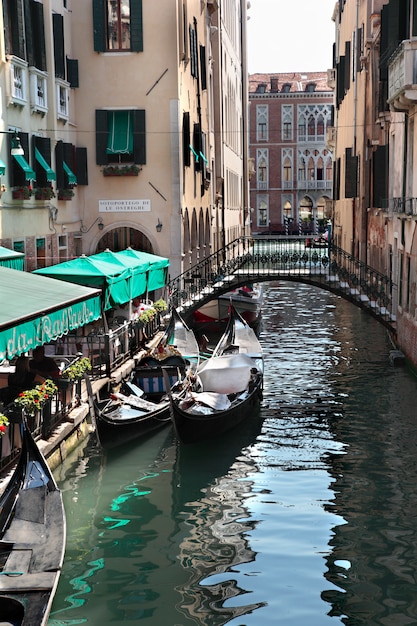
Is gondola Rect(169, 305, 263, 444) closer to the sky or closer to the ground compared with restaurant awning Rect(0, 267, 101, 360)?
closer to the ground

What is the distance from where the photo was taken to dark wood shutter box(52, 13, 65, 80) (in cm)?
2033

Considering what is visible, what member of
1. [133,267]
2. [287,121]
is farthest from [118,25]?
[287,121]

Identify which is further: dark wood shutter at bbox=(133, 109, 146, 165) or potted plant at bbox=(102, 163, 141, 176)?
potted plant at bbox=(102, 163, 141, 176)

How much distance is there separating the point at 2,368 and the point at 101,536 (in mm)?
3100

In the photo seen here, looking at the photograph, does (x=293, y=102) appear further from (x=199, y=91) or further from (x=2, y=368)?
(x=2, y=368)

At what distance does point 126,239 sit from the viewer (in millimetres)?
23312

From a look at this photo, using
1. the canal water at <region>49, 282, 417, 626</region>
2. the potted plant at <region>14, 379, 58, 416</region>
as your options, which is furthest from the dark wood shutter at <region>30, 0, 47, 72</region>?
the potted plant at <region>14, 379, 58, 416</region>

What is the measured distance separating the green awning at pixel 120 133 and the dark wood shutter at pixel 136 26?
5.12ft

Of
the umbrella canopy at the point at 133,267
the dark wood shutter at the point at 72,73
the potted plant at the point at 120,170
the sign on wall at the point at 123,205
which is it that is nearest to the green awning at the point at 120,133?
the potted plant at the point at 120,170

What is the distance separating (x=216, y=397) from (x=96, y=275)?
2.82m

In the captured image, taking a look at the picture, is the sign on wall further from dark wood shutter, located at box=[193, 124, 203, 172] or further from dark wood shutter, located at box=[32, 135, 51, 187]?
dark wood shutter, located at box=[32, 135, 51, 187]

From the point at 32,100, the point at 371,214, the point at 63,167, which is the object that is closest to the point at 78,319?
the point at 32,100

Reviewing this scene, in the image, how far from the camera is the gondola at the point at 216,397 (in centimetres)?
1322

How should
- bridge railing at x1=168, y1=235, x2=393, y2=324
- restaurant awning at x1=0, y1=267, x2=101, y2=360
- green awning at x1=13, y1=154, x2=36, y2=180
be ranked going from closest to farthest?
restaurant awning at x1=0, y1=267, x2=101, y2=360 < green awning at x1=13, y1=154, x2=36, y2=180 < bridge railing at x1=168, y1=235, x2=393, y2=324
